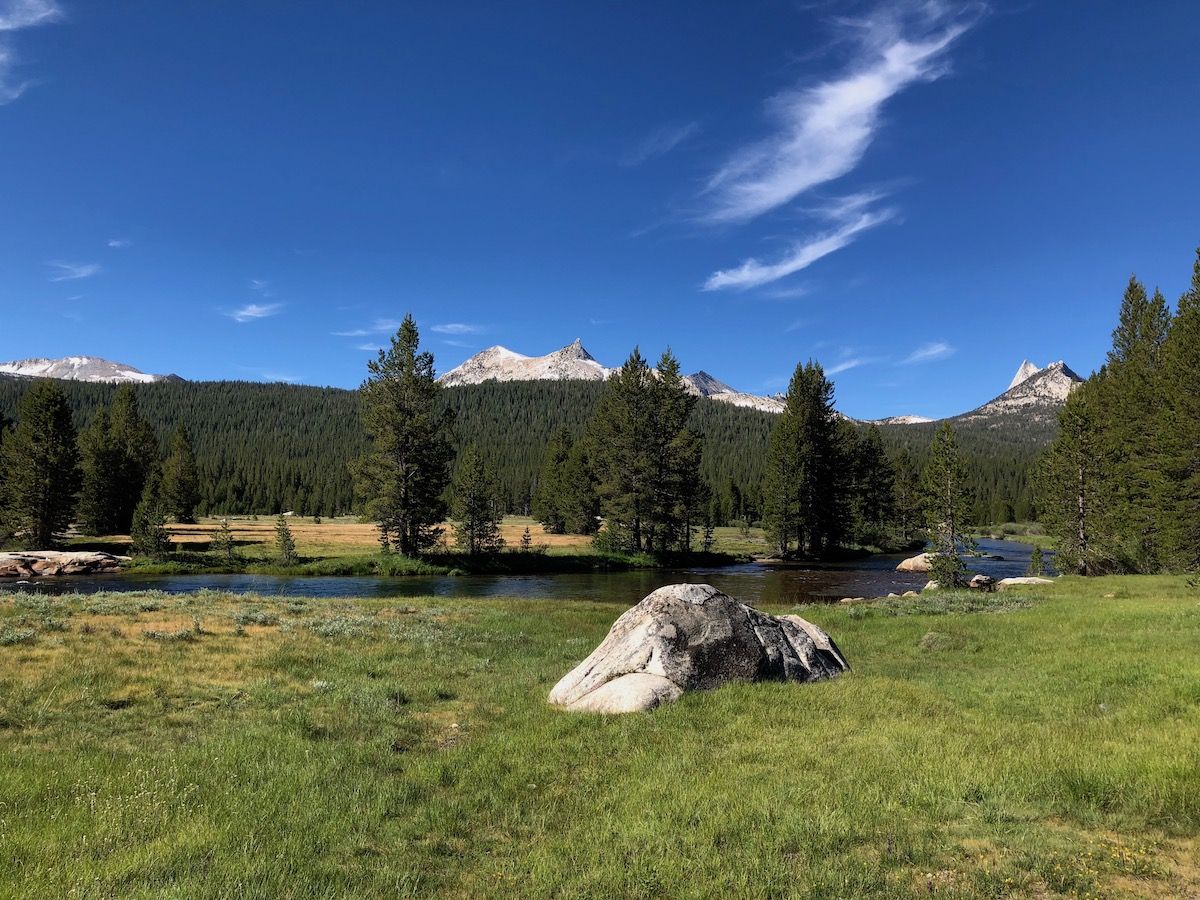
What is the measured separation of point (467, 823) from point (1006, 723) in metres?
9.61

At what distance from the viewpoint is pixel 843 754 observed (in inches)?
388

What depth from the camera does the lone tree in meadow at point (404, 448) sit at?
181ft

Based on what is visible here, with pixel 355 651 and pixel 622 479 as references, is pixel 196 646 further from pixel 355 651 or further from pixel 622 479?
pixel 622 479

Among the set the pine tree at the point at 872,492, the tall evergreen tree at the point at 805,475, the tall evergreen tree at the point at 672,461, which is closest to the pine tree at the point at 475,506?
the tall evergreen tree at the point at 672,461

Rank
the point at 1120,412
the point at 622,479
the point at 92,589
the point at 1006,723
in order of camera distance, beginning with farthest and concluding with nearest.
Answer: the point at 622,479, the point at 1120,412, the point at 92,589, the point at 1006,723

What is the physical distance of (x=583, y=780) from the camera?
30.9ft

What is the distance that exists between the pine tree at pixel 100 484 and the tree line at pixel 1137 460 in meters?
98.5

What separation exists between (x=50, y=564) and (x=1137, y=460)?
275 ft

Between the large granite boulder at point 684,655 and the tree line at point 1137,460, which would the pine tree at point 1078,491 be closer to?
the tree line at point 1137,460

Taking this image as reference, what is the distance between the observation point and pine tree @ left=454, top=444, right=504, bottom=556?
2335 inches

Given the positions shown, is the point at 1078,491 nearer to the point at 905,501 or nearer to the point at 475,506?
the point at 905,501

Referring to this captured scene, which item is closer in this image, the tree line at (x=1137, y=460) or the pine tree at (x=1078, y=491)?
the tree line at (x=1137, y=460)

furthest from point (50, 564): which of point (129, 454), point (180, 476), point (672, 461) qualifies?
point (672, 461)

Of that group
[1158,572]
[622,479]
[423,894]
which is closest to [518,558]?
[622,479]
